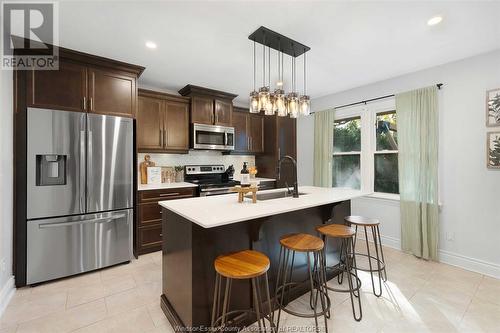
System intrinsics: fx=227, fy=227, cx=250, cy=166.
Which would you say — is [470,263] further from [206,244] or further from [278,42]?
[278,42]

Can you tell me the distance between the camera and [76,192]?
2596 mm

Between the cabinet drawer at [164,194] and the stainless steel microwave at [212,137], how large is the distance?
81 centimetres

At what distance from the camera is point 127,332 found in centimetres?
177

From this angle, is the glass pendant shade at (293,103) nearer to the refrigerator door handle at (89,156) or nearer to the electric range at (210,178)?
the electric range at (210,178)

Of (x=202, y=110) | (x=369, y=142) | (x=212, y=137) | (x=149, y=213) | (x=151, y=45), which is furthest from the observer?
(x=212, y=137)

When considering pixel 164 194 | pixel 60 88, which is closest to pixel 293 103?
pixel 164 194

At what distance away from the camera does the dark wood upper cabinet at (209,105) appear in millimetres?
3893

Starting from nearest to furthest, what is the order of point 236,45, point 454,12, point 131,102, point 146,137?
1. point 454,12
2. point 236,45
3. point 131,102
4. point 146,137

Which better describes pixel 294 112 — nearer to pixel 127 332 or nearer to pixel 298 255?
pixel 298 255

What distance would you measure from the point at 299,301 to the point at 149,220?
225 centimetres

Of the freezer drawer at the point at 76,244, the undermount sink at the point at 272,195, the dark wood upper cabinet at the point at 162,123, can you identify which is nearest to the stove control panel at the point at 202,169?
the dark wood upper cabinet at the point at 162,123

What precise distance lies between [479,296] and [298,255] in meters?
1.83

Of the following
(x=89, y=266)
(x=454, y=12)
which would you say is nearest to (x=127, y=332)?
(x=89, y=266)

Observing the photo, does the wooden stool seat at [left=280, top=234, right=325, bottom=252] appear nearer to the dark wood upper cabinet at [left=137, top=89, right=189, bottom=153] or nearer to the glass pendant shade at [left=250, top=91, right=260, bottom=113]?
the glass pendant shade at [left=250, top=91, right=260, bottom=113]
